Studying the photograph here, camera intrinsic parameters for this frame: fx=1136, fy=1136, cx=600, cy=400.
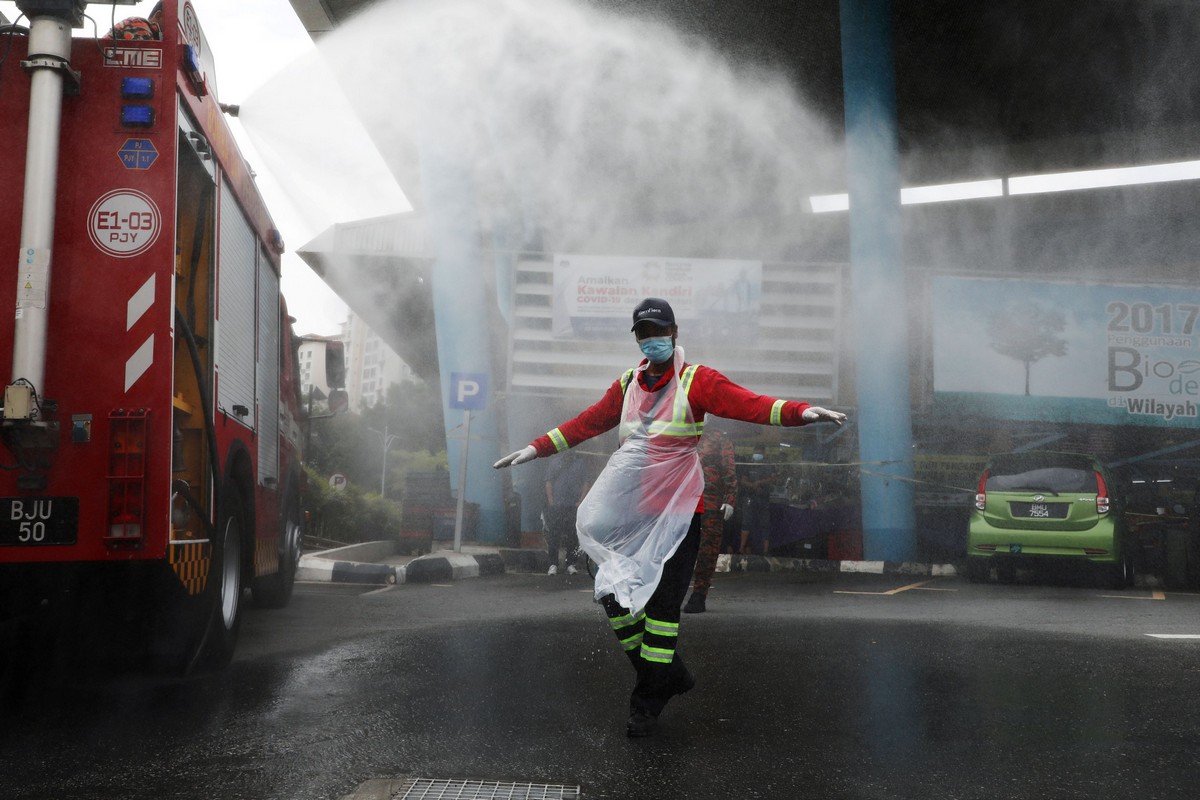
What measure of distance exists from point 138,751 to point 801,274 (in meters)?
13.2

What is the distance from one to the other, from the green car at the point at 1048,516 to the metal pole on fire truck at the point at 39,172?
9.27m

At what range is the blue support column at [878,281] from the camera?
14.0m

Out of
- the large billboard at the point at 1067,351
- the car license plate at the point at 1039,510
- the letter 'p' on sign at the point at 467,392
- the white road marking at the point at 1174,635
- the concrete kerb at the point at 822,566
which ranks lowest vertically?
the concrete kerb at the point at 822,566

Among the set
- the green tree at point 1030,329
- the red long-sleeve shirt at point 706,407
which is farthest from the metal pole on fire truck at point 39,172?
the green tree at point 1030,329

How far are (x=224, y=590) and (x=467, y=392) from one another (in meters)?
6.91

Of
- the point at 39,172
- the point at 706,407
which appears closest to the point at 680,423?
the point at 706,407

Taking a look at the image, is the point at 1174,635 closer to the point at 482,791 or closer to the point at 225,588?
the point at 482,791

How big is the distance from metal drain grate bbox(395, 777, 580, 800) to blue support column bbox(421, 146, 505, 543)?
11.2 meters

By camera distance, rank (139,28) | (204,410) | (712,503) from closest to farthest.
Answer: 1. (139,28)
2. (204,410)
3. (712,503)

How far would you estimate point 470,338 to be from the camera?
16266 millimetres

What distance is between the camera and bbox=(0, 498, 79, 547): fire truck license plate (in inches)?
182

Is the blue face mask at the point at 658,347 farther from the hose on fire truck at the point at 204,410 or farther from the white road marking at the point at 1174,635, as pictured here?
the white road marking at the point at 1174,635

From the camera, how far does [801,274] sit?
16.0m

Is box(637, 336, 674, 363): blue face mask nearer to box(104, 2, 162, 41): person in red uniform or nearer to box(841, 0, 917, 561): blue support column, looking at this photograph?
box(104, 2, 162, 41): person in red uniform
